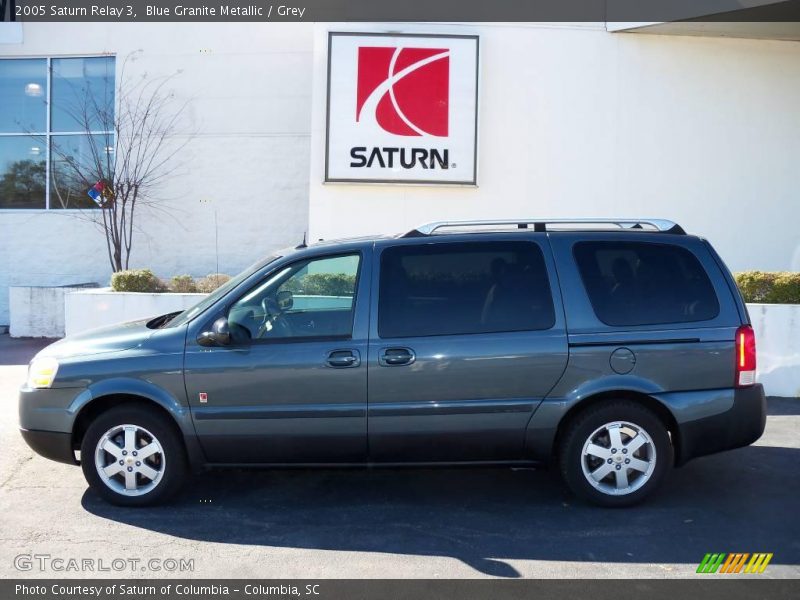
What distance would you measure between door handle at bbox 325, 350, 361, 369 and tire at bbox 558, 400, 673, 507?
4.79ft

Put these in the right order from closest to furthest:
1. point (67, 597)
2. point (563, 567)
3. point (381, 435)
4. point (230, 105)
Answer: point (67, 597)
point (563, 567)
point (381, 435)
point (230, 105)

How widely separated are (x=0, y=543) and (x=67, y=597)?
957mm

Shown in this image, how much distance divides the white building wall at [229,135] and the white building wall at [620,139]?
96.4 inches

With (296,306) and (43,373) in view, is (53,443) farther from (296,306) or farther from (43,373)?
(296,306)

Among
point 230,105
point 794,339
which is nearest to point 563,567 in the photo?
point 794,339

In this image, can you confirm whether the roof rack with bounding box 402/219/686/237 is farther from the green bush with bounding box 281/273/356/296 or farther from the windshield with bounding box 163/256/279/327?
the windshield with bounding box 163/256/279/327

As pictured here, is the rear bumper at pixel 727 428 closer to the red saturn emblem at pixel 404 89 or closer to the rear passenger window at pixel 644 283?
the rear passenger window at pixel 644 283

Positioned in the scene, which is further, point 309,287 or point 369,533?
point 309,287

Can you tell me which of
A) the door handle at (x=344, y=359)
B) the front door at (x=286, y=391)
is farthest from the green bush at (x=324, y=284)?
the door handle at (x=344, y=359)

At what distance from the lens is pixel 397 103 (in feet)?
37.2

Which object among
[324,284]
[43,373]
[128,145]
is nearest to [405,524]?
[324,284]

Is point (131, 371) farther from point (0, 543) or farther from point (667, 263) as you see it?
point (667, 263)

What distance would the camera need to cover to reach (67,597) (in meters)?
4.09

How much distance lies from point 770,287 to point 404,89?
5.47m
